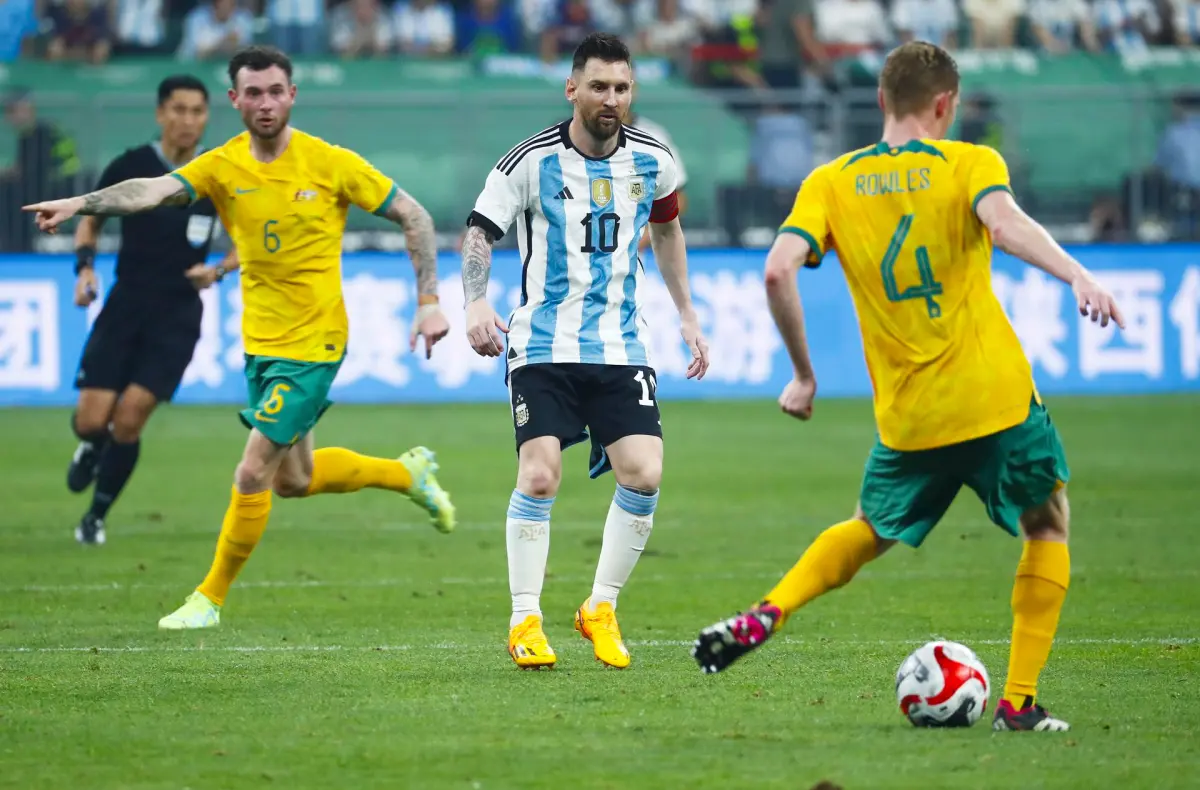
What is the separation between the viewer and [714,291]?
62.1 feet

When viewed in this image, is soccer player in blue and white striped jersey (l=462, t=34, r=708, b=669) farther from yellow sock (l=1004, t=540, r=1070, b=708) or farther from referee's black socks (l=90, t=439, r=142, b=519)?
referee's black socks (l=90, t=439, r=142, b=519)

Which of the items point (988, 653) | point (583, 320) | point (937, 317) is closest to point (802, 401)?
point (937, 317)

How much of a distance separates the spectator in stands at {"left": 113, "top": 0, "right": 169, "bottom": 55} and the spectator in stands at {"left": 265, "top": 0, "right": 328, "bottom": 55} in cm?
132

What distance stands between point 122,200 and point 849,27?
675 inches

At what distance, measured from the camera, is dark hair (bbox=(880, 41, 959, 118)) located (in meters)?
5.49

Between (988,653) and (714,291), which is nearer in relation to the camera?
(988,653)

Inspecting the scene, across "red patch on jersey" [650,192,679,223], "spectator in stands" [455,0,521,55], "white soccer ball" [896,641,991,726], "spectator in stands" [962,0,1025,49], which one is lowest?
"white soccer ball" [896,641,991,726]

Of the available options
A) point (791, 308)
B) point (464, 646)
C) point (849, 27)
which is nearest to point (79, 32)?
point (849, 27)

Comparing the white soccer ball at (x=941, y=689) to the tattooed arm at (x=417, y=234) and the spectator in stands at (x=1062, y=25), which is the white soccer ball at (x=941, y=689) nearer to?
the tattooed arm at (x=417, y=234)

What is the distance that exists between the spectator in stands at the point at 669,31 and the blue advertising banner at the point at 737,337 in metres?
5.19

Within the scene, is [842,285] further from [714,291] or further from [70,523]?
[70,523]

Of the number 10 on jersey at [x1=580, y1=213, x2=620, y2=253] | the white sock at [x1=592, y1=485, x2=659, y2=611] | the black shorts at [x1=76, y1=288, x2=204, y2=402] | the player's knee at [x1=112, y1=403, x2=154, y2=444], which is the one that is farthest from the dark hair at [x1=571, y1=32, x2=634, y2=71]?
the player's knee at [x1=112, y1=403, x2=154, y2=444]

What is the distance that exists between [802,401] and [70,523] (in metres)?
7.23

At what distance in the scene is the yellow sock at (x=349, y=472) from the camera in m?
8.75
